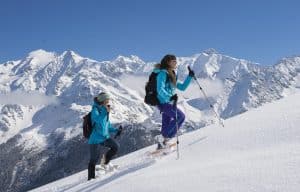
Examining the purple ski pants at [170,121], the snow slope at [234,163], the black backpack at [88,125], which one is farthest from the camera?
the black backpack at [88,125]

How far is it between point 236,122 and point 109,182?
4.17 metres

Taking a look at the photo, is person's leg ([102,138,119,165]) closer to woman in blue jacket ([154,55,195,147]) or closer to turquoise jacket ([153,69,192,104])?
woman in blue jacket ([154,55,195,147])

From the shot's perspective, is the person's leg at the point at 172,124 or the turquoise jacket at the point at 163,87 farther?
the person's leg at the point at 172,124

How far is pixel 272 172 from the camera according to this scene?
24.4 ft

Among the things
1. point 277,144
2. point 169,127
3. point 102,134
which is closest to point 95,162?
point 102,134

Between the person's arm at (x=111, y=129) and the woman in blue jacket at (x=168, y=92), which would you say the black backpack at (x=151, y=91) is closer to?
the woman in blue jacket at (x=168, y=92)

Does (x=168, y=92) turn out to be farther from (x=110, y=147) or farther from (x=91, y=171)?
(x=91, y=171)

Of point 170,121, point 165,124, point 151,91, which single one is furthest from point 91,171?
point 151,91

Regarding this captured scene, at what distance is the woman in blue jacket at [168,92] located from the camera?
39.7ft

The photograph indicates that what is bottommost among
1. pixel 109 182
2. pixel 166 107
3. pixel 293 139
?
pixel 109 182

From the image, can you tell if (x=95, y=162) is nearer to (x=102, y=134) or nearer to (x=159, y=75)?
(x=102, y=134)

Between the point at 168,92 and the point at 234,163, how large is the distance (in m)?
4.04

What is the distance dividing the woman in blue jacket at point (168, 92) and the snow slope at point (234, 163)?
0.54 meters

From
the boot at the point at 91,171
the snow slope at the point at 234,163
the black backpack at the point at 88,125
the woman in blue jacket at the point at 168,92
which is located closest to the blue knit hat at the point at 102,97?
the black backpack at the point at 88,125
